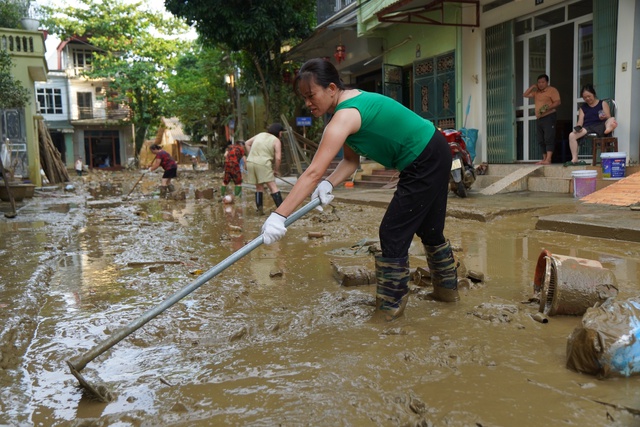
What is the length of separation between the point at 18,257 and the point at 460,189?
6.34m

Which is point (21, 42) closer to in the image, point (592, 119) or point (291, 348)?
point (592, 119)

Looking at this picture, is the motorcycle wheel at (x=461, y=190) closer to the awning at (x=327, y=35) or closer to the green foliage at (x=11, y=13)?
the awning at (x=327, y=35)

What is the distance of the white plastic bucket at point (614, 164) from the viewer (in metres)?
7.44

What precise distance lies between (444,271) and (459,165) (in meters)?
5.25

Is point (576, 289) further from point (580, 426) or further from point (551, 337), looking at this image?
point (580, 426)

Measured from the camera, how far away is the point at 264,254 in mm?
5504

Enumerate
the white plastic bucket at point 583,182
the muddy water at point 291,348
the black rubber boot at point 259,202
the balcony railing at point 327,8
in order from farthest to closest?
the balcony railing at point 327,8 < the black rubber boot at point 259,202 < the white plastic bucket at point 583,182 < the muddy water at point 291,348

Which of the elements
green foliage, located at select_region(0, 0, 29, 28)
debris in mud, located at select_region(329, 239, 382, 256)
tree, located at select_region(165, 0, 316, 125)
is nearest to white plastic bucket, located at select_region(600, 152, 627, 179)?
debris in mud, located at select_region(329, 239, 382, 256)

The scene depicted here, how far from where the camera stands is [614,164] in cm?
746

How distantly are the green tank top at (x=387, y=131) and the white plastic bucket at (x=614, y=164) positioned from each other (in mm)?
5530

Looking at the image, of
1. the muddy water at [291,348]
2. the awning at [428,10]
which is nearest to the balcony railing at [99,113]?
the awning at [428,10]

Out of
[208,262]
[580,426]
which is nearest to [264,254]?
[208,262]

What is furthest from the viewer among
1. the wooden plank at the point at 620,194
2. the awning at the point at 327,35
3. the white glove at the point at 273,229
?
the awning at the point at 327,35

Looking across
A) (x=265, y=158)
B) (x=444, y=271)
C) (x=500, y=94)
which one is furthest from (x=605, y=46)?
(x=444, y=271)
